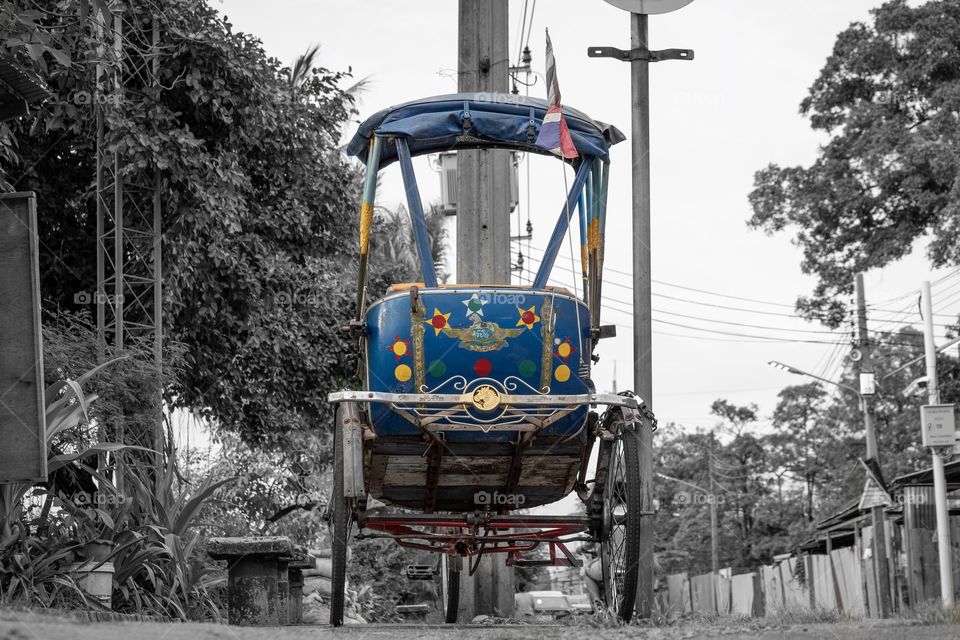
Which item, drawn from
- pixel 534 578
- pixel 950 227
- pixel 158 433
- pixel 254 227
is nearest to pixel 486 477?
pixel 158 433

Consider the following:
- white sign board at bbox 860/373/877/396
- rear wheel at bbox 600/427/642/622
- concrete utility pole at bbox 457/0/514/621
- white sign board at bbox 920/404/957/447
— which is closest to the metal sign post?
rear wheel at bbox 600/427/642/622

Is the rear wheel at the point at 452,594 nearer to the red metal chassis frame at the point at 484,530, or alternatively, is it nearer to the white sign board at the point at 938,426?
the red metal chassis frame at the point at 484,530

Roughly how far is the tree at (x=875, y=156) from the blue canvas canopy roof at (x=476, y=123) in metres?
17.6

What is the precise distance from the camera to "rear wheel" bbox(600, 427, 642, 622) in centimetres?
755

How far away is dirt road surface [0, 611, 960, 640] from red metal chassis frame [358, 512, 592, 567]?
70 cm

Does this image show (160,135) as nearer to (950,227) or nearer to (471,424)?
(471,424)

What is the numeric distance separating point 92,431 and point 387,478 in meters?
6.37

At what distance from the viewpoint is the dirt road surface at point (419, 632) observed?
15.5 feet

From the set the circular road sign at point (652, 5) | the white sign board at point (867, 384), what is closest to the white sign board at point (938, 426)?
the white sign board at point (867, 384)

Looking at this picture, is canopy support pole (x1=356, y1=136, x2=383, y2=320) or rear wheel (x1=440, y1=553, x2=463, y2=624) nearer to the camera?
canopy support pole (x1=356, y1=136, x2=383, y2=320)

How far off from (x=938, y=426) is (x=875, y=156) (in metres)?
8.93

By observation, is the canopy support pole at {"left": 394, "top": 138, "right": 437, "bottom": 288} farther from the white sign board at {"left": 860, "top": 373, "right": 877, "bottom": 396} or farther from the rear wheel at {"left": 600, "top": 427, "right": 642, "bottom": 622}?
the white sign board at {"left": 860, "top": 373, "right": 877, "bottom": 396}

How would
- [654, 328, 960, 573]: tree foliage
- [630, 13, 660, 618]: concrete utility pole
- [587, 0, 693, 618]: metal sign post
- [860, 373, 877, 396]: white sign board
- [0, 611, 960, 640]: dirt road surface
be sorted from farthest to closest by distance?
1. [654, 328, 960, 573]: tree foliage
2. [860, 373, 877, 396]: white sign board
3. [630, 13, 660, 618]: concrete utility pole
4. [587, 0, 693, 618]: metal sign post
5. [0, 611, 960, 640]: dirt road surface

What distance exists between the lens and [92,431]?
13562mm
